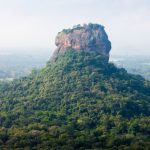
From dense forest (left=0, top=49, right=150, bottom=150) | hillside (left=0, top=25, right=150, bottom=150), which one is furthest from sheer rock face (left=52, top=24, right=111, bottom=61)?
dense forest (left=0, top=49, right=150, bottom=150)

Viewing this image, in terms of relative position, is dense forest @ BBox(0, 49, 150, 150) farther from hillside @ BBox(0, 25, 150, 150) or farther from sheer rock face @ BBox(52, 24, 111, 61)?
sheer rock face @ BBox(52, 24, 111, 61)

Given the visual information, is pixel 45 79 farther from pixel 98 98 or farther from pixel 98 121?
pixel 98 121

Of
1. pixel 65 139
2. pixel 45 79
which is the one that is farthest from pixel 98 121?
pixel 45 79

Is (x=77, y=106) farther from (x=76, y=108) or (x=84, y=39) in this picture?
(x=84, y=39)

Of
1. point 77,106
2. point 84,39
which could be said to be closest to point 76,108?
point 77,106

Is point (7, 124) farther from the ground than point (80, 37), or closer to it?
closer to it

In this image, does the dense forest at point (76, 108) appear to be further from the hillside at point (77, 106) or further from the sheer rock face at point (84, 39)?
the sheer rock face at point (84, 39)

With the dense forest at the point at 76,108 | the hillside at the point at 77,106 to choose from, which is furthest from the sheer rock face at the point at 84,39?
the dense forest at the point at 76,108
